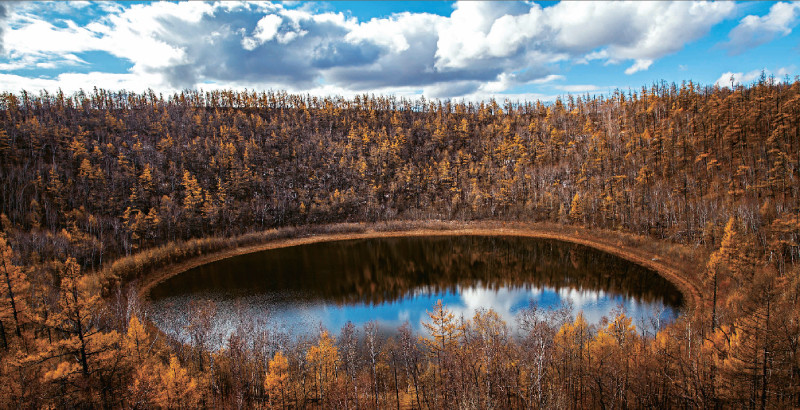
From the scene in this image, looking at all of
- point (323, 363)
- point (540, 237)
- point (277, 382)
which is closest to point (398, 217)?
point (540, 237)

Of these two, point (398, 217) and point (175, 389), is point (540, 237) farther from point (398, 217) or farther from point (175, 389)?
point (175, 389)

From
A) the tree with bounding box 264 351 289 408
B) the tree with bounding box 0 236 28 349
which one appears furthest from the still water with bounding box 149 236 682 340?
the tree with bounding box 264 351 289 408

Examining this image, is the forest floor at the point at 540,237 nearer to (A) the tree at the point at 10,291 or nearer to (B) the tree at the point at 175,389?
(A) the tree at the point at 10,291

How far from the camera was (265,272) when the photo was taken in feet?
224

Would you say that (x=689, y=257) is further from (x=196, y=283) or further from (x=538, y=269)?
(x=196, y=283)

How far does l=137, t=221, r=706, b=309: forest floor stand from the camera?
5712 centimetres

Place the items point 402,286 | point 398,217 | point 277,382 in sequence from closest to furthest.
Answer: point 277,382, point 402,286, point 398,217

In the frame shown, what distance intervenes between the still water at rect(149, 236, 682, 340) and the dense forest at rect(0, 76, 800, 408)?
14.3 feet

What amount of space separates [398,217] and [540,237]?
40100mm

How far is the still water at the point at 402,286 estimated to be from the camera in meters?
46.2

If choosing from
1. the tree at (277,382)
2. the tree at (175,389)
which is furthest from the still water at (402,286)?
the tree at (175,389)

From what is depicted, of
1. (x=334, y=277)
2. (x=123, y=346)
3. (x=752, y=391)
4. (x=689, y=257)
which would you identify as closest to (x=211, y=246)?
(x=334, y=277)

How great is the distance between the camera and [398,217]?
357ft

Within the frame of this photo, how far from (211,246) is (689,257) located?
299 feet
